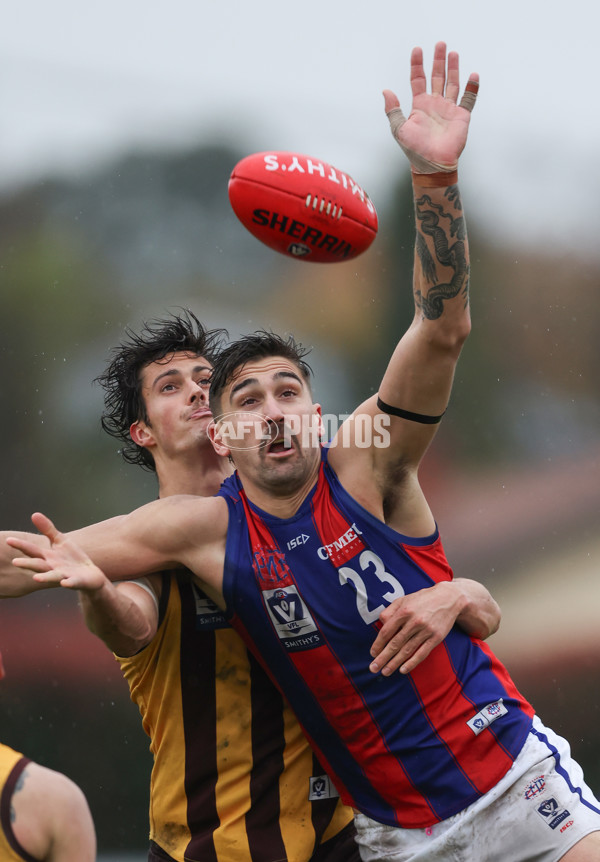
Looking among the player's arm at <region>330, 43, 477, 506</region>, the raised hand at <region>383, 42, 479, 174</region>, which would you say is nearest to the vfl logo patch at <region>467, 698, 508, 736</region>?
the player's arm at <region>330, 43, 477, 506</region>

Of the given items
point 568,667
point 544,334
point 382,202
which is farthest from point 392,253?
point 568,667

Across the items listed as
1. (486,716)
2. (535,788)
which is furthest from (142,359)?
(535,788)

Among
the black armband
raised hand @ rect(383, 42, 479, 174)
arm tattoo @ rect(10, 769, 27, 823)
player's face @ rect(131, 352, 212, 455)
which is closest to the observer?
arm tattoo @ rect(10, 769, 27, 823)

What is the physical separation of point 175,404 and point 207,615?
858 mm

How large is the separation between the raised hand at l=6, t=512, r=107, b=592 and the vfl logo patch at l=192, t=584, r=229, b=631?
62 centimetres

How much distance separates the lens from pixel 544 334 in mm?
7969

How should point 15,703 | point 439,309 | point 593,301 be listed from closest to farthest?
point 439,309 → point 15,703 → point 593,301

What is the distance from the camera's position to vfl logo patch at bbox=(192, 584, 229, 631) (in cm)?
312

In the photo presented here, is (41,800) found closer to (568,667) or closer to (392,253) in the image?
(568,667)

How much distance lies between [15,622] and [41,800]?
5136mm

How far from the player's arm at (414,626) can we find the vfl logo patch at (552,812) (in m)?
0.54

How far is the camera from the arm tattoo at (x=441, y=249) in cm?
264

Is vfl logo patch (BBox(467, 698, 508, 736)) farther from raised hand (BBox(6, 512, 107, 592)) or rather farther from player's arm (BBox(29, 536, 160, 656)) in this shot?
raised hand (BBox(6, 512, 107, 592))

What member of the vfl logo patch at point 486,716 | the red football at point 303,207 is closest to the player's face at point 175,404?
the red football at point 303,207
